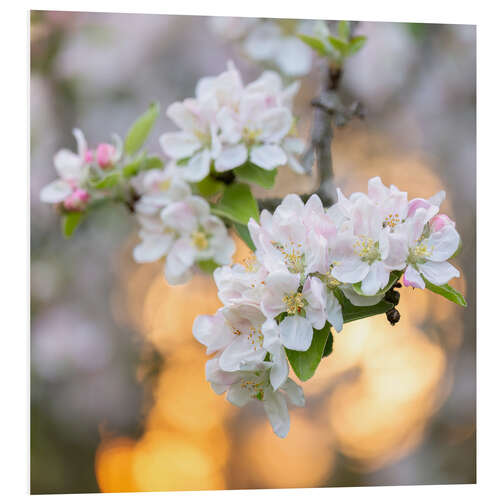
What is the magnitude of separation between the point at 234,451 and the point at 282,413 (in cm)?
122

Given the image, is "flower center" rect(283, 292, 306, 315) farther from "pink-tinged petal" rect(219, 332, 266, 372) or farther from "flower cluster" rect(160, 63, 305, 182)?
"flower cluster" rect(160, 63, 305, 182)

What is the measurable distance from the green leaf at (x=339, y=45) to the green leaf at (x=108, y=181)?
48cm

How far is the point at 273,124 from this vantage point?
1114 millimetres

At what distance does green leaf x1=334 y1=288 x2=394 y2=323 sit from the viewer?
83cm

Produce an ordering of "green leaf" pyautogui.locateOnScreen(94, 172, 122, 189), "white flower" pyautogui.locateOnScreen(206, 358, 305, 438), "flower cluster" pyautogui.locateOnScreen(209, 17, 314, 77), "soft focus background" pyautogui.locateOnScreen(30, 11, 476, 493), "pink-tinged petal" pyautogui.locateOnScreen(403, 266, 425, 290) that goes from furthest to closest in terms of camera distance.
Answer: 1. "soft focus background" pyautogui.locateOnScreen(30, 11, 476, 493)
2. "flower cluster" pyautogui.locateOnScreen(209, 17, 314, 77)
3. "green leaf" pyautogui.locateOnScreen(94, 172, 122, 189)
4. "white flower" pyautogui.locateOnScreen(206, 358, 305, 438)
5. "pink-tinged petal" pyautogui.locateOnScreen(403, 266, 425, 290)

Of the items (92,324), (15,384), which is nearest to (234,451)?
(92,324)

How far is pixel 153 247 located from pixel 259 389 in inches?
17.4

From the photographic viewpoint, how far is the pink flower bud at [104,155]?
47.9 inches

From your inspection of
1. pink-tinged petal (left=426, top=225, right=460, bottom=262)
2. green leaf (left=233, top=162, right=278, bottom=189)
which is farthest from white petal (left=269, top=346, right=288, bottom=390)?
green leaf (left=233, top=162, right=278, bottom=189)

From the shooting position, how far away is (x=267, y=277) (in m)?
0.78

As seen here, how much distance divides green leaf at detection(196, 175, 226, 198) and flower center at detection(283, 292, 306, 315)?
43cm

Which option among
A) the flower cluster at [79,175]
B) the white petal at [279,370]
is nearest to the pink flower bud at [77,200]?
the flower cluster at [79,175]

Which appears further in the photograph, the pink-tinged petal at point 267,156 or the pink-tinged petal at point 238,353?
the pink-tinged petal at point 267,156

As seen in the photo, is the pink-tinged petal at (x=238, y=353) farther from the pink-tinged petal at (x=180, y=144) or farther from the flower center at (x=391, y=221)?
the pink-tinged petal at (x=180, y=144)
